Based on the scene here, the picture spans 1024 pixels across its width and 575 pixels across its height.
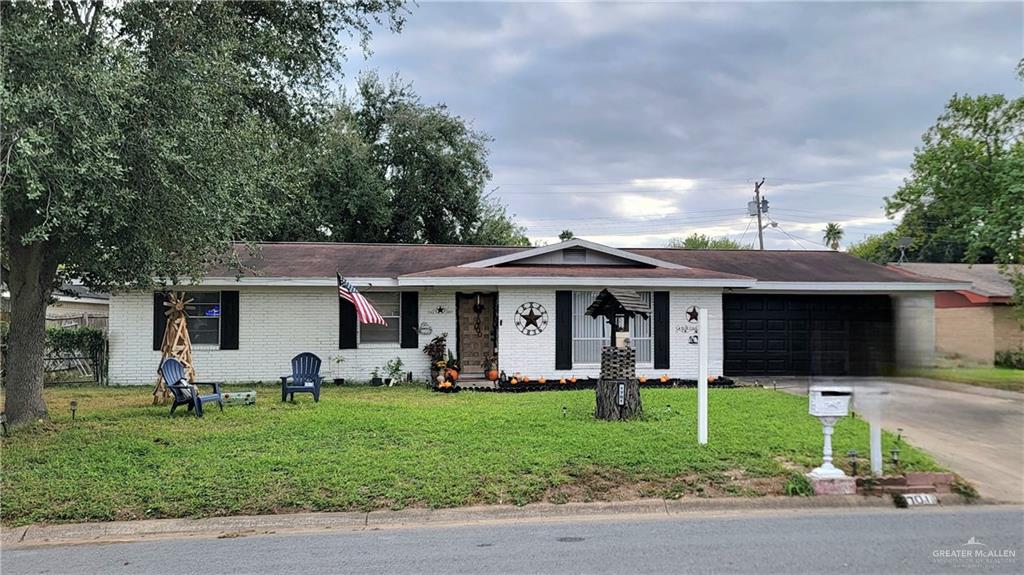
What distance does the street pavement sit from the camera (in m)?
5.34

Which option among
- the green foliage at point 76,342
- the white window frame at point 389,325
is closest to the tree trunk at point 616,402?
the white window frame at point 389,325

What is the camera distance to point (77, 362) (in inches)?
688

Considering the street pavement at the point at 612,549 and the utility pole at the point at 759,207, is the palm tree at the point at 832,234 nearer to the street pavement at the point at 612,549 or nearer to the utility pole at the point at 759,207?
the utility pole at the point at 759,207

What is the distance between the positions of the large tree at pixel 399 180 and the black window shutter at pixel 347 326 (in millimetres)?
12430

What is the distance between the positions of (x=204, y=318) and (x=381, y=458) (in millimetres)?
10055

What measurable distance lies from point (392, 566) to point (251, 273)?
12.2 m

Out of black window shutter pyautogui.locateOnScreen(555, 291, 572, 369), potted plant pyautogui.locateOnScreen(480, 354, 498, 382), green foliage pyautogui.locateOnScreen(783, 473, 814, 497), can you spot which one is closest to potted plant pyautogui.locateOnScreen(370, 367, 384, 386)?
potted plant pyautogui.locateOnScreen(480, 354, 498, 382)

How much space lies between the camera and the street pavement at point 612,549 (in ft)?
17.5

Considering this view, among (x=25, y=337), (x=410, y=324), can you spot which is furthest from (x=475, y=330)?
(x=25, y=337)

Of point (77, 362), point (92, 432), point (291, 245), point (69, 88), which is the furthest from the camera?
point (291, 245)

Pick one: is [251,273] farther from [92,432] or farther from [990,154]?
[990,154]

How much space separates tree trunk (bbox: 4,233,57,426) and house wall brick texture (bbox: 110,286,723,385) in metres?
5.93

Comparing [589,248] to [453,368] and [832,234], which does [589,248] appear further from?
[832,234]

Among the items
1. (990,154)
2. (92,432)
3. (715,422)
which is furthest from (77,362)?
(990,154)
